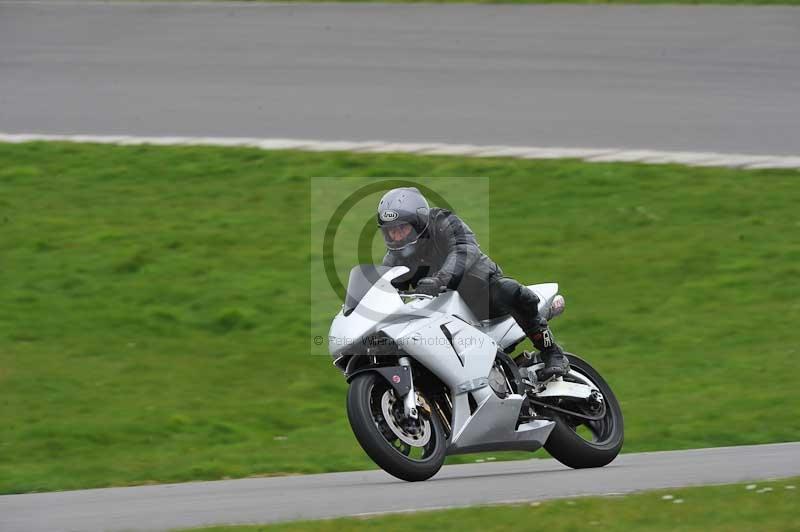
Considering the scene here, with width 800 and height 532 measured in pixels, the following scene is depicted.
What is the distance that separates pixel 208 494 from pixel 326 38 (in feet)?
49.1

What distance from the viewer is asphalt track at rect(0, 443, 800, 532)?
23.6 feet

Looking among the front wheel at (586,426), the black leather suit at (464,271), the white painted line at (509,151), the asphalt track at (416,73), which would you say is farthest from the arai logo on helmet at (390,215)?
the asphalt track at (416,73)

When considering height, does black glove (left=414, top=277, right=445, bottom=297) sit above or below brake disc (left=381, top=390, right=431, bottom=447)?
above

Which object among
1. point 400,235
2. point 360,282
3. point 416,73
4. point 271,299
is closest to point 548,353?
point 400,235

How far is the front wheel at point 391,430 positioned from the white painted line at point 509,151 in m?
9.00

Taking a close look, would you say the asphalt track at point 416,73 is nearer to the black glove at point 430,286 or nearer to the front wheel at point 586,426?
the front wheel at point 586,426

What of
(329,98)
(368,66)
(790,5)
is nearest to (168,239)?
(329,98)

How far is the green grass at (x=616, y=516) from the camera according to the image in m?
6.59

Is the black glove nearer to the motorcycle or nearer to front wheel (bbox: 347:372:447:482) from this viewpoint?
the motorcycle

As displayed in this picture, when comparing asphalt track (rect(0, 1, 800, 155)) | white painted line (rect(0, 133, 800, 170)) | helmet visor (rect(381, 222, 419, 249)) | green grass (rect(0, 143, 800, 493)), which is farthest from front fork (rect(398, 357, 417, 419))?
asphalt track (rect(0, 1, 800, 155))

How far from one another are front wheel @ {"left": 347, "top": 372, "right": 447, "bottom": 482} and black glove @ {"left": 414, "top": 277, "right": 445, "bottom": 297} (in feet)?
2.08

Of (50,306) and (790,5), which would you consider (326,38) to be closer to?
(790,5)

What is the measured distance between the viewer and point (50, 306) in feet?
45.1

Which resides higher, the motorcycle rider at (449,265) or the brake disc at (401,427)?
the motorcycle rider at (449,265)
